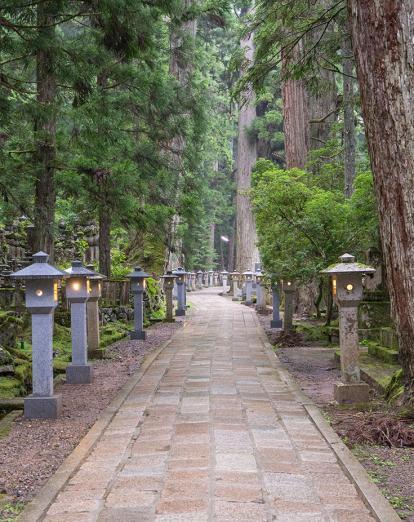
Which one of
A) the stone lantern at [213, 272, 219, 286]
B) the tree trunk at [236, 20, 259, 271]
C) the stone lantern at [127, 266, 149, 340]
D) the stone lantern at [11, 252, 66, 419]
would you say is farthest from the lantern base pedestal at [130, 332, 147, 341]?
the stone lantern at [213, 272, 219, 286]

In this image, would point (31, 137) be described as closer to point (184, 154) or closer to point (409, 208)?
point (409, 208)

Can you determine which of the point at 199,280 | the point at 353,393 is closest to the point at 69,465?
the point at 353,393

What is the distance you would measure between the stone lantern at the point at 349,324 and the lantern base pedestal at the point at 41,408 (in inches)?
116

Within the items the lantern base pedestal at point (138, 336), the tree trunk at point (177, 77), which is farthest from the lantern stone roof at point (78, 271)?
the tree trunk at point (177, 77)

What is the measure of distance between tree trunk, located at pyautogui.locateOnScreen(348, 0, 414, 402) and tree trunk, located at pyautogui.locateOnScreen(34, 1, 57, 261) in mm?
4751

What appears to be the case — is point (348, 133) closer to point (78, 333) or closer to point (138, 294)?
point (138, 294)

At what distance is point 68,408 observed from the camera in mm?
6352

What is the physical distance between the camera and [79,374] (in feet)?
25.7

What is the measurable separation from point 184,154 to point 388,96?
38.4 feet

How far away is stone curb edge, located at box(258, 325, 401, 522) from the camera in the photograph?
3309 mm

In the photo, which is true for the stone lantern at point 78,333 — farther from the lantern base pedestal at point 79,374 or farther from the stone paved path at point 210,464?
the stone paved path at point 210,464

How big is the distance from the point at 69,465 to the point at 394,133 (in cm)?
377

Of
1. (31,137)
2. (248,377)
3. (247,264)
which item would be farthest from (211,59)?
(248,377)

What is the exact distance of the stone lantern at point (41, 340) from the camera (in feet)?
19.2
